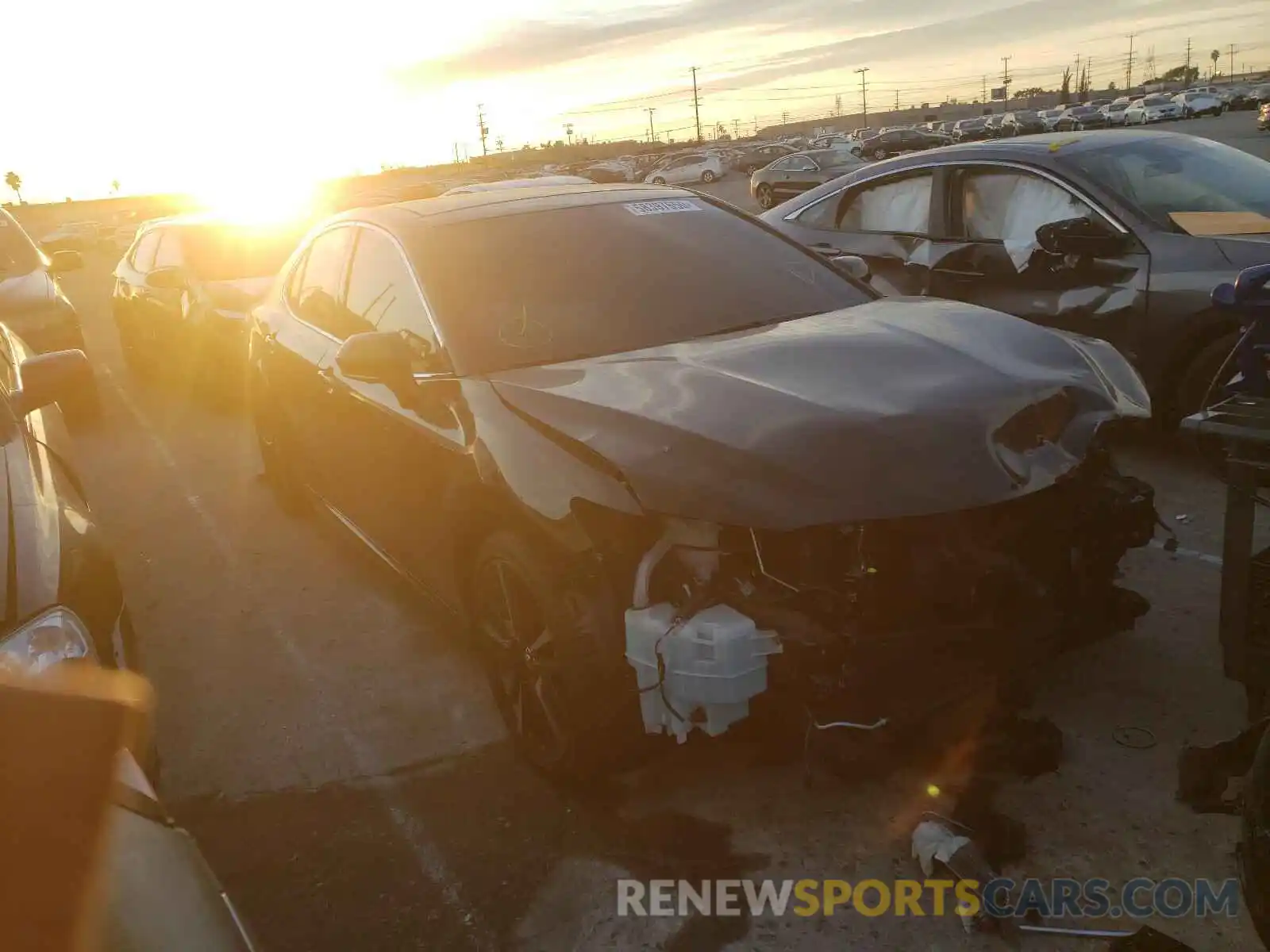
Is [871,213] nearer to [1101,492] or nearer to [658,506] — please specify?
[1101,492]

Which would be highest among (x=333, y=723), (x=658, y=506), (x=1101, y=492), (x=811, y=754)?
(x=658, y=506)

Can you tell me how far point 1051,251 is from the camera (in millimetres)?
5645

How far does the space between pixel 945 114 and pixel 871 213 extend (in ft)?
470

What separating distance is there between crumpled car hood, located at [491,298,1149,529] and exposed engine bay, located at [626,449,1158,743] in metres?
0.12

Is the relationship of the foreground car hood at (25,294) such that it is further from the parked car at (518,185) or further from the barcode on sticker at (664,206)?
the barcode on sticker at (664,206)

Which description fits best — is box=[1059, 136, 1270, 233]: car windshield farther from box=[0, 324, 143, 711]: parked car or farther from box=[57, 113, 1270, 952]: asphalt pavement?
box=[0, 324, 143, 711]: parked car

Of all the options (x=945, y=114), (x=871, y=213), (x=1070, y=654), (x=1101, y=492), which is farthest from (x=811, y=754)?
(x=945, y=114)

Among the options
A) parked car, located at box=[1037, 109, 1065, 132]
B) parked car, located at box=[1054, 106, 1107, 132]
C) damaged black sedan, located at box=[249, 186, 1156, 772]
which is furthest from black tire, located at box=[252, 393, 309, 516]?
parked car, located at box=[1054, 106, 1107, 132]

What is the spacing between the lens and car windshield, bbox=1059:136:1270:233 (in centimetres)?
555

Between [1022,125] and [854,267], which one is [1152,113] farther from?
[854,267]

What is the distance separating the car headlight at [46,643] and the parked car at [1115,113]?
62.0 m

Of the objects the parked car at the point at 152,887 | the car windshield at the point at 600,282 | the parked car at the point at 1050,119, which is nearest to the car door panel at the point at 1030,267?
the car windshield at the point at 600,282

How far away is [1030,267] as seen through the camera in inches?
231

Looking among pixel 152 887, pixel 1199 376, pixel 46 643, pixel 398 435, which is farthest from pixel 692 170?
pixel 152 887
